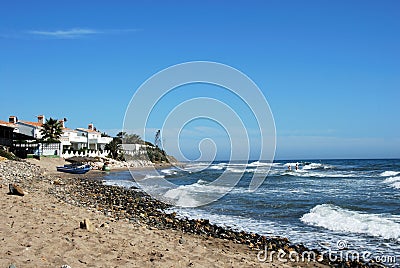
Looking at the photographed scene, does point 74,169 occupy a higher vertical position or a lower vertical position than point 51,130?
lower

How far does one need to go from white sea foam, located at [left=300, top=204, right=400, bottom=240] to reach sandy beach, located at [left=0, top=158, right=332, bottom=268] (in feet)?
14.3

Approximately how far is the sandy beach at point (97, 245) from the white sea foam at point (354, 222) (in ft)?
14.3

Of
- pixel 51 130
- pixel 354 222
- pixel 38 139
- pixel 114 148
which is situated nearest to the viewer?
pixel 354 222

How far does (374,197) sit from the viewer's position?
72.1 feet

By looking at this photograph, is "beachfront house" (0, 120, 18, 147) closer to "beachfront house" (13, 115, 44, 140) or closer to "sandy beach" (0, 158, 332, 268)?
"beachfront house" (13, 115, 44, 140)

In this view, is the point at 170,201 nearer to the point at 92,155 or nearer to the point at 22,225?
the point at 22,225

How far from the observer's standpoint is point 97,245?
7.48 metres

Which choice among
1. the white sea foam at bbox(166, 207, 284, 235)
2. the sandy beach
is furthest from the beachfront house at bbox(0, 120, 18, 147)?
the sandy beach

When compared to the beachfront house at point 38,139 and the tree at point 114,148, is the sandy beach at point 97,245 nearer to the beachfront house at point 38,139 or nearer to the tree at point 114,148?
the beachfront house at point 38,139

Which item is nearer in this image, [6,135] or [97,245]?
[97,245]

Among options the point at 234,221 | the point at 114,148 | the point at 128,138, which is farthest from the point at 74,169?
the point at 128,138

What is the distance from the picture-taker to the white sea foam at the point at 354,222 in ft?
40.5

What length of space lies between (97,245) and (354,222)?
957cm

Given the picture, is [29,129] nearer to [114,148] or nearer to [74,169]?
[114,148]
